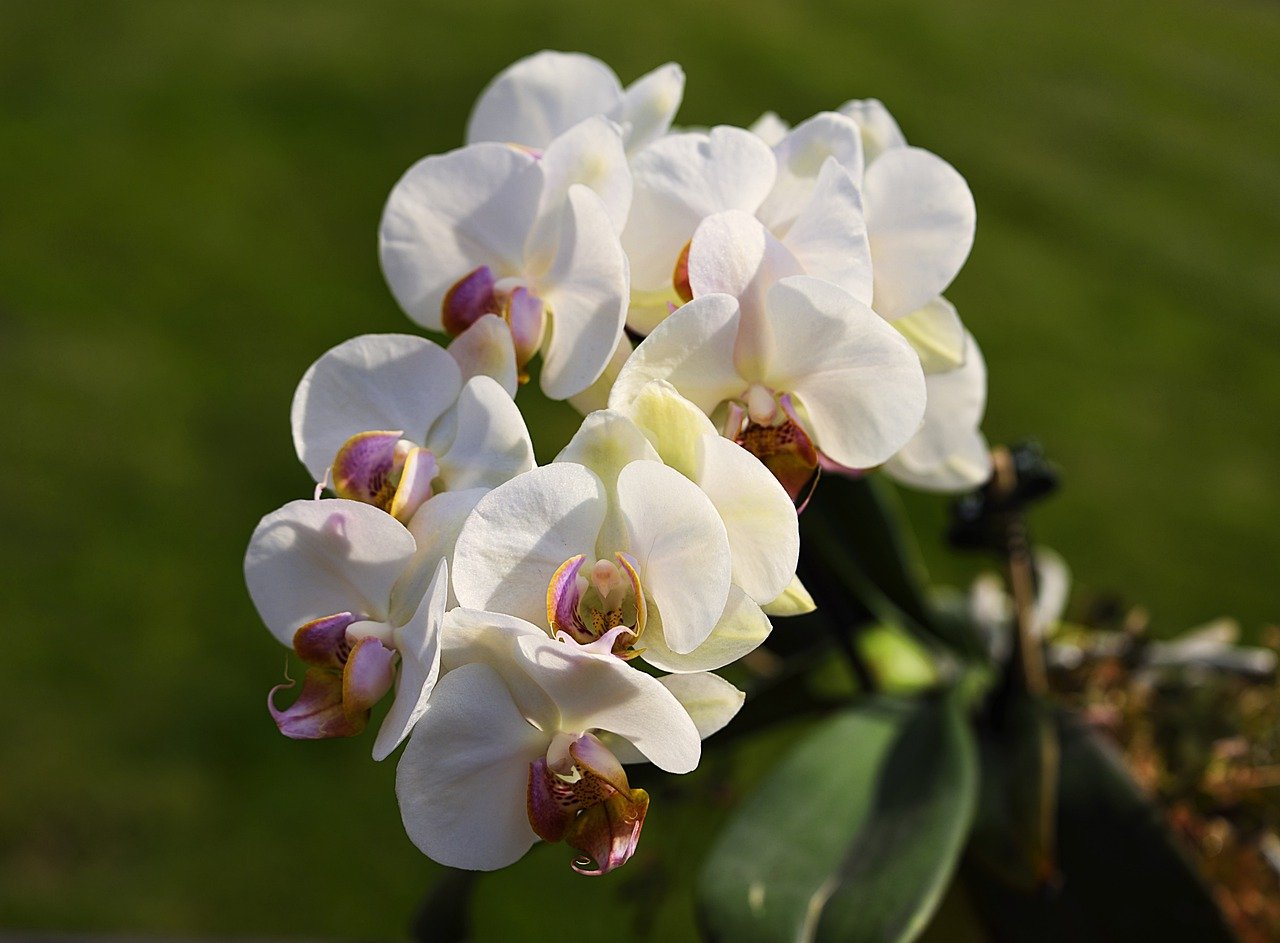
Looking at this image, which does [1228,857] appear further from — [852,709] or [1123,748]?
[852,709]

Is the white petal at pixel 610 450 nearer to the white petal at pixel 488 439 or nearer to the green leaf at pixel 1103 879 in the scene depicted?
the white petal at pixel 488 439

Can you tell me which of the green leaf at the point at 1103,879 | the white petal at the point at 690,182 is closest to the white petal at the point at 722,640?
the white petal at the point at 690,182

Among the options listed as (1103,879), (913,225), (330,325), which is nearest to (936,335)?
(913,225)

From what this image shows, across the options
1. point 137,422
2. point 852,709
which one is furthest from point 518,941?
point 137,422

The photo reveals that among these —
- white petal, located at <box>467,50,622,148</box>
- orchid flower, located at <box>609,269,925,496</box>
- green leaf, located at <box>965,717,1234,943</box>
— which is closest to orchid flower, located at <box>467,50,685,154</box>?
white petal, located at <box>467,50,622,148</box>

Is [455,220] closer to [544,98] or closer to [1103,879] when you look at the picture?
[544,98]

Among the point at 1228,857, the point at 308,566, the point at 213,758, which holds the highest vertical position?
the point at 308,566
